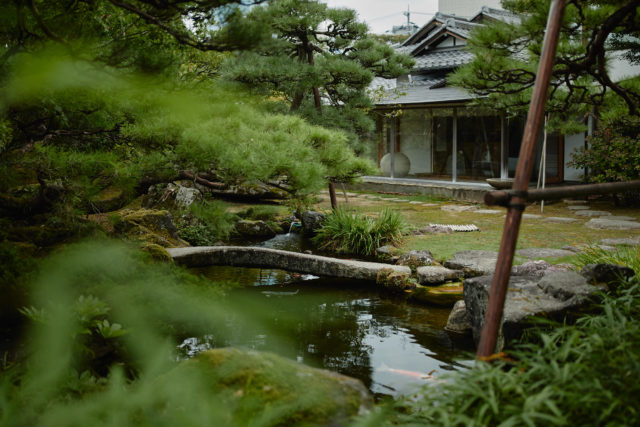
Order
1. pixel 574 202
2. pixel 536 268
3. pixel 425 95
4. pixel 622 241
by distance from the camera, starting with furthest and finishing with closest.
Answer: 1. pixel 425 95
2. pixel 574 202
3. pixel 622 241
4. pixel 536 268

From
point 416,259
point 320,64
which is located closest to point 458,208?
point 320,64

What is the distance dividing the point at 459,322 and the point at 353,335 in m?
0.92

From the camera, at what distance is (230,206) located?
36.6ft

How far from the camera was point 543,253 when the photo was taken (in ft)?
20.6

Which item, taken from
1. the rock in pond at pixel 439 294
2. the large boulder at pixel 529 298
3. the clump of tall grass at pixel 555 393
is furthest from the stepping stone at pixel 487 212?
the clump of tall grass at pixel 555 393

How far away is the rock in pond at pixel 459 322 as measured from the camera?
4.38m

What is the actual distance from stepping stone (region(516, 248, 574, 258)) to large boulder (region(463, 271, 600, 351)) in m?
2.26

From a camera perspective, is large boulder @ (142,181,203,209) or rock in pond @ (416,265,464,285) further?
large boulder @ (142,181,203,209)

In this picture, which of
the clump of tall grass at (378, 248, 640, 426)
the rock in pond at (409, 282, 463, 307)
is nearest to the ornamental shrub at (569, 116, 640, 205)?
the rock in pond at (409, 282, 463, 307)

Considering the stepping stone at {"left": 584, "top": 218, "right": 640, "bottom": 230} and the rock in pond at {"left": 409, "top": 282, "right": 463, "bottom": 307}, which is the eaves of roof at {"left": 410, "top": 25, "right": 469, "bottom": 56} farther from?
the rock in pond at {"left": 409, "top": 282, "right": 463, "bottom": 307}

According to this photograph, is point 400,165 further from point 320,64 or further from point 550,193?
point 550,193

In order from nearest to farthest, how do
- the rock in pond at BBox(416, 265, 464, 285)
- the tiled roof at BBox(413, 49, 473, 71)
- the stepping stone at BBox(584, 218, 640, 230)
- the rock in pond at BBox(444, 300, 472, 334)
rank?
1. the rock in pond at BBox(444, 300, 472, 334)
2. the rock in pond at BBox(416, 265, 464, 285)
3. the stepping stone at BBox(584, 218, 640, 230)
4. the tiled roof at BBox(413, 49, 473, 71)

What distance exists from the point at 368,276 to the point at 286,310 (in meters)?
1.22

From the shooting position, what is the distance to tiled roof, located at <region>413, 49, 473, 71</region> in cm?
1357
